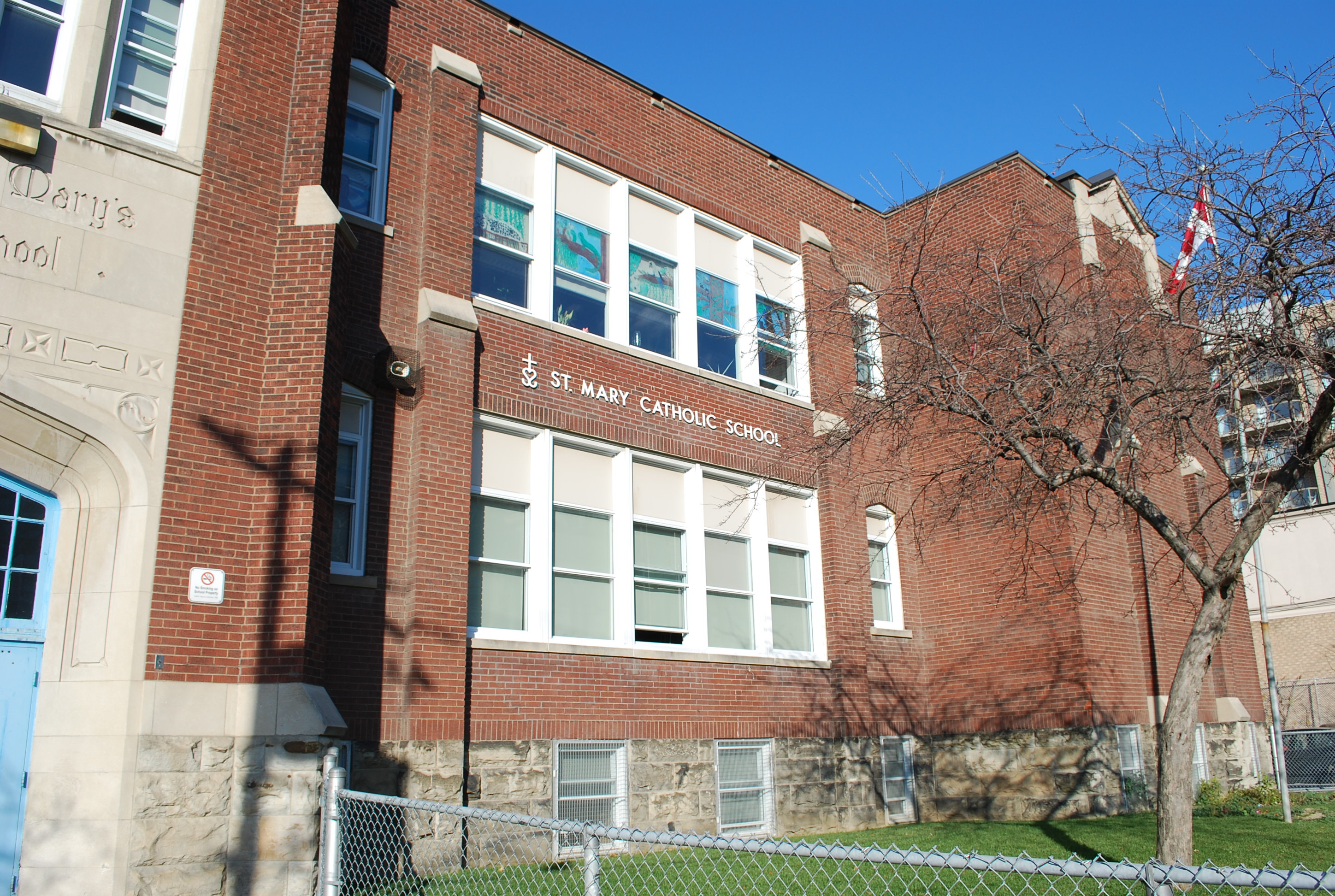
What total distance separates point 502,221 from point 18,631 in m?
7.37

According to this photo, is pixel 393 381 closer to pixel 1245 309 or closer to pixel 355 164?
pixel 355 164

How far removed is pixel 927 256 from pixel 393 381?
9.80m

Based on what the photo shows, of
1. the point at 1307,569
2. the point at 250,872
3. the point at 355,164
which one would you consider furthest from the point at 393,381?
the point at 1307,569

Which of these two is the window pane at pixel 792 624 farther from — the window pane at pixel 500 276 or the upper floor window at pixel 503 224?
the upper floor window at pixel 503 224

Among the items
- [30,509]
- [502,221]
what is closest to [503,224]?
[502,221]

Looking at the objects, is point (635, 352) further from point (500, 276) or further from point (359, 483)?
point (359, 483)

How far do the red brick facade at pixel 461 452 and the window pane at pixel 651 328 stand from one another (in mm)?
630

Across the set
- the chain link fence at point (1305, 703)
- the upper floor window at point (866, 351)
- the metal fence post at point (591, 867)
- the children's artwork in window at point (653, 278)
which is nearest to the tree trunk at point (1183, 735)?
the metal fence post at point (591, 867)

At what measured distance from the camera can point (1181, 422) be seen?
9.75 metres

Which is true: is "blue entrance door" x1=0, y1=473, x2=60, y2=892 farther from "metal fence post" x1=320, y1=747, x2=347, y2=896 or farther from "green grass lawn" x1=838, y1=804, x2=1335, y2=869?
"green grass lawn" x1=838, y1=804, x2=1335, y2=869

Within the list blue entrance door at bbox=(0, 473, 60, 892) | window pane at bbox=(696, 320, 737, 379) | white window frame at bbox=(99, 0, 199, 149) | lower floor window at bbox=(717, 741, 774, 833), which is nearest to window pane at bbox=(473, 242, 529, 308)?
window pane at bbox=(696, 320, 737, 379)

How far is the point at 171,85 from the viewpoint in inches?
387

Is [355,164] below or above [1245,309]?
above

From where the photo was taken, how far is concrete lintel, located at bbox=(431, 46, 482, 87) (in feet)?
42.0
